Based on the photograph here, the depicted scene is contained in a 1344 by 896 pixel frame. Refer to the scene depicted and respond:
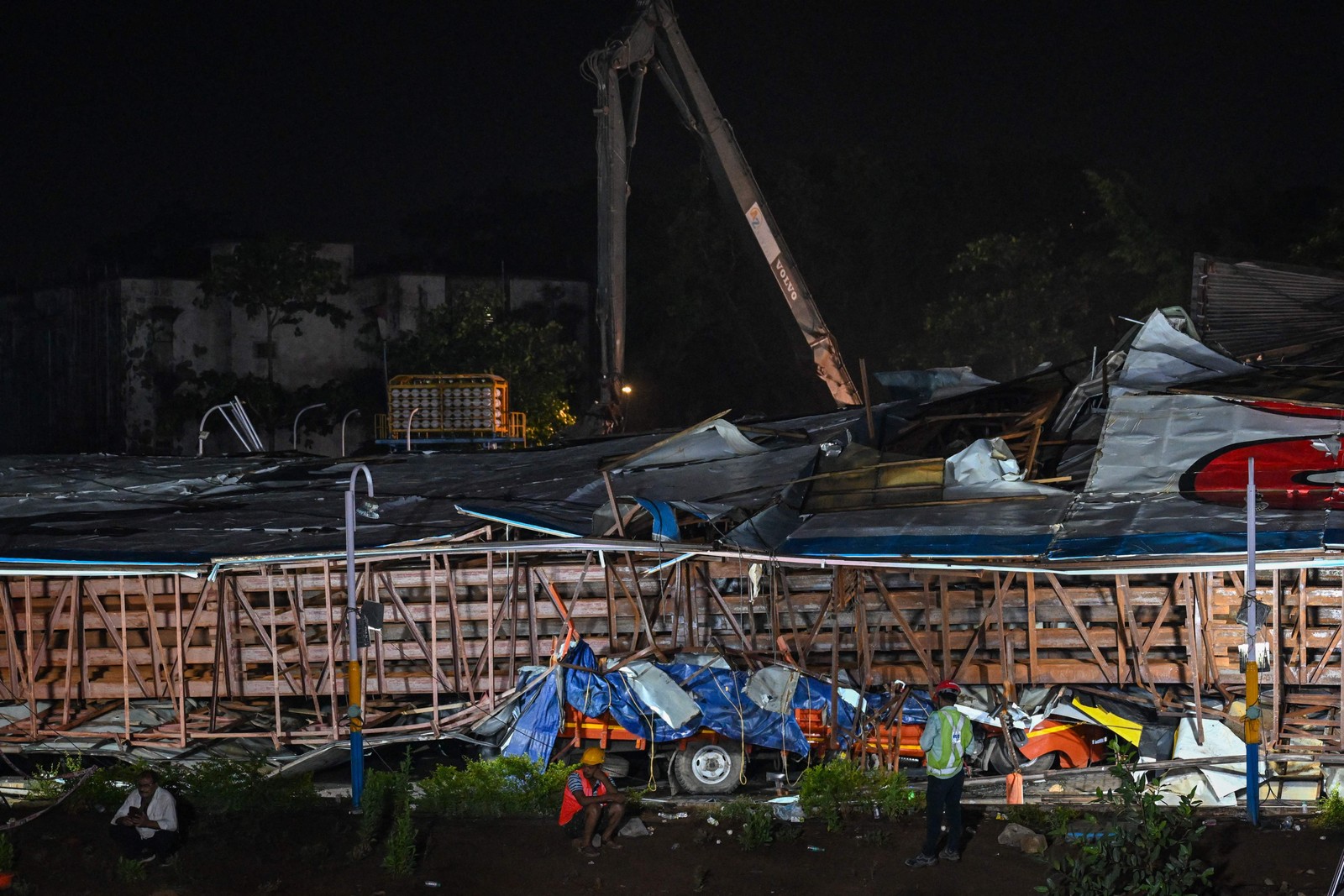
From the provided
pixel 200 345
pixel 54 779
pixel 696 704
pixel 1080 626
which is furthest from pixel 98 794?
pixel 200 345

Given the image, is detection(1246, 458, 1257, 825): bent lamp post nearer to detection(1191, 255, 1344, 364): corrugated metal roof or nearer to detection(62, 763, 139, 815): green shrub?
detection(1191, 255, 1344, 364): corrugated metal roof

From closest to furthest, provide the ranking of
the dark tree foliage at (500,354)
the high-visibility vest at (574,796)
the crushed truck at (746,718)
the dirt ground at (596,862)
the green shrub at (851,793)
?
the dirt ground at (596,862) → the high-visibility vest at (574,796) → the green shrub at (851,793) → the crushed truck at (746,718) → the dark tree foliage at (500,354)

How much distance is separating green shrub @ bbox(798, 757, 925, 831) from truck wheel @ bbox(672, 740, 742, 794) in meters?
1.64

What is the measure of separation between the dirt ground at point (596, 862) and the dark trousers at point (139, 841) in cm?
19

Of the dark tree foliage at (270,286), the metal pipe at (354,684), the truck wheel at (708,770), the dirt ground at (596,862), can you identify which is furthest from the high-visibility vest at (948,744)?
the dark tree foliage at (270,286)

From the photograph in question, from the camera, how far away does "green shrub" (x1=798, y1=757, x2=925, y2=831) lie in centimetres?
1300

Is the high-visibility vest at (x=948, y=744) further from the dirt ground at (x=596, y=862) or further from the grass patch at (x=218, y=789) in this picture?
the grass patch at (x=218, y=789)

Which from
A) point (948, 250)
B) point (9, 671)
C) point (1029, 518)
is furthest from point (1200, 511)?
point (948, 250)

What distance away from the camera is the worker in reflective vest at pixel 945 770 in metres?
11.5

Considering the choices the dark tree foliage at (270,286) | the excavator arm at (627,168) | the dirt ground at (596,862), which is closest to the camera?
the dirt ground at (596,862)

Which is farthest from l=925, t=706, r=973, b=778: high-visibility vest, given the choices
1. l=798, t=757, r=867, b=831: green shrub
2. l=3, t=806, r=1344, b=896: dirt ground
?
l=798, t=757, r=867, b=831: green shrub

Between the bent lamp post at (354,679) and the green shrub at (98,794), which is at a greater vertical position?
the bent lamp post at (354,679)

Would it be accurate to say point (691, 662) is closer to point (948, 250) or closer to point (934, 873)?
point (934, 873)

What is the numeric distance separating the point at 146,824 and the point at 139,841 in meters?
0.17
